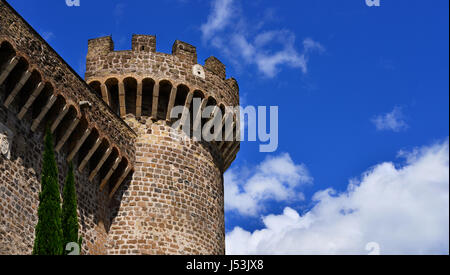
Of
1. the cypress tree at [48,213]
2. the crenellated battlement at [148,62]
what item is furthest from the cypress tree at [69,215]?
the crenellated battlement at [148,62]

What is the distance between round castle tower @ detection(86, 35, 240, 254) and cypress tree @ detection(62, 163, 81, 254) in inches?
146

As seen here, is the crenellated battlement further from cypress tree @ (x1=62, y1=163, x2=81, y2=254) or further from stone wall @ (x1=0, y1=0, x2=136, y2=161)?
cypress tree @ (x1=62, y1=163, x2=81, y2=254)

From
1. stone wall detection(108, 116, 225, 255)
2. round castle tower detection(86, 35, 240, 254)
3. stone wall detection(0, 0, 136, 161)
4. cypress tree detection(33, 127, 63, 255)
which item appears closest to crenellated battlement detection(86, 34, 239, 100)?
round castle tower detection(86, 35, 240, 254)

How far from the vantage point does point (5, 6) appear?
1842cm

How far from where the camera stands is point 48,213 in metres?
17.4

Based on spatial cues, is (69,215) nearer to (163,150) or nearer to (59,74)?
(59,74)

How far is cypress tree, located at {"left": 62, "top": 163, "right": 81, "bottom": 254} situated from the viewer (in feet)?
58.0

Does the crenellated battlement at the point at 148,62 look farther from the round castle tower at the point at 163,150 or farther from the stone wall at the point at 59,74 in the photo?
the stone wall at the point at 59,74

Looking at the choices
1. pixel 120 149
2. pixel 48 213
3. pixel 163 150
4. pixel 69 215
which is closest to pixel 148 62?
pixel 163 150

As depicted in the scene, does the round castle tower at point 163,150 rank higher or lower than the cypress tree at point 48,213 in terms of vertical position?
higher

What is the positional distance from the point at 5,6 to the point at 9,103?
7.51ft

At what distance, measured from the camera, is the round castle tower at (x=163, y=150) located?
22344 mm

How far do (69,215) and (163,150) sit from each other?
594cm

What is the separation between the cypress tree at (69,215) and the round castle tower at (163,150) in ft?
12.2
